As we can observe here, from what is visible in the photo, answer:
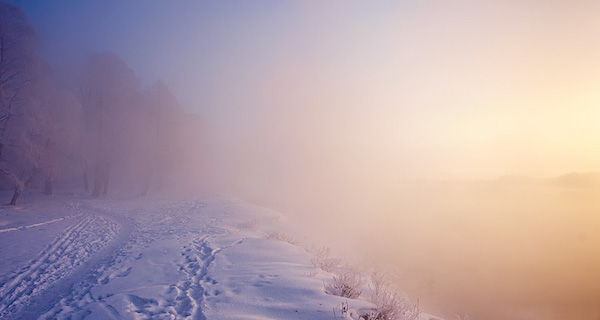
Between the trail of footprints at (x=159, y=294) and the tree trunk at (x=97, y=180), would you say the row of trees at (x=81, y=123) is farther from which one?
the trail of footprints at (x=159, y=294)

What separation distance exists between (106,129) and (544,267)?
41.6 metres

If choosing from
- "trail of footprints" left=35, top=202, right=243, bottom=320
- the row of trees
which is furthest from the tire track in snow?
the row of trees

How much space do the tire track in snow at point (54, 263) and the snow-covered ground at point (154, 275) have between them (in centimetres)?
2

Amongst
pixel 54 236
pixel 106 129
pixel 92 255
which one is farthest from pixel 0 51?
pixel 92 255

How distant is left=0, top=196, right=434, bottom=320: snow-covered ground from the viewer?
4914 millimetres

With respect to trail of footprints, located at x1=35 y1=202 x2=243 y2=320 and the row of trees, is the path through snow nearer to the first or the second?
trail of footprints, located at x1=35 y1=202 x2=243 y2=320

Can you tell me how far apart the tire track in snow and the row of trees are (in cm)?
934

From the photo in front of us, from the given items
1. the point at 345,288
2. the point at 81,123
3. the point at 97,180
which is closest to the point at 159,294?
the point at 345,288

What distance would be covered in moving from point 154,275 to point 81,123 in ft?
86.7

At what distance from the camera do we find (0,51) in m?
16.8

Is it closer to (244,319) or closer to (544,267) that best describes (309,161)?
(544,267)

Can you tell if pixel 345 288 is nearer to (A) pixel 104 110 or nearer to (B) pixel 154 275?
(B) pixel 154 275

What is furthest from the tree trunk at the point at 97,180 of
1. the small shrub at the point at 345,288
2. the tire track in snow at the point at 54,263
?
the small shrub at the point at 345,288

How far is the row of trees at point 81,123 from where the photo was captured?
17.4m
